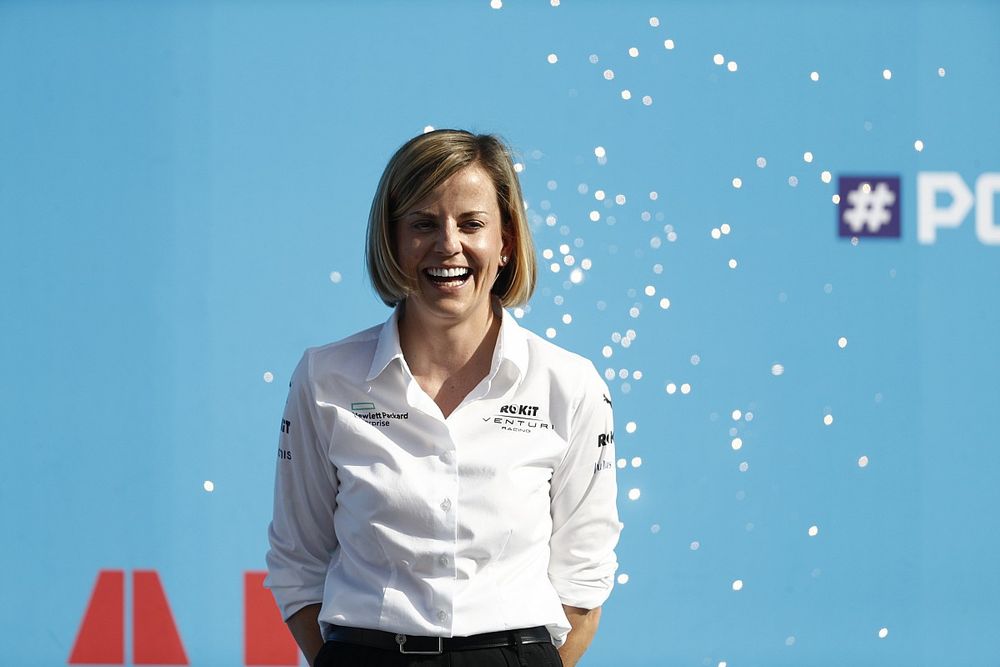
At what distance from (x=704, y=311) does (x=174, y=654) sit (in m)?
1.55

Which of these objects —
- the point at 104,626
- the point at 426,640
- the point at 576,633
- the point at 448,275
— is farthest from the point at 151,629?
the point at 448,275

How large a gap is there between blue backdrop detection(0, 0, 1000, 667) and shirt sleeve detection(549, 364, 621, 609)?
111 cm

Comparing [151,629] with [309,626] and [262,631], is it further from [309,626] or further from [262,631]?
[309,626]

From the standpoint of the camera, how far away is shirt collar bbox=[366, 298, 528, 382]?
145cm

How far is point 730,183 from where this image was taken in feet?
8.87

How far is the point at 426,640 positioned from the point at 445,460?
0.73ft

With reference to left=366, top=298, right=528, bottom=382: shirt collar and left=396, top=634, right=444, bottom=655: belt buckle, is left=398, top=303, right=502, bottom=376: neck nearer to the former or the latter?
left=366, top=298, right=528, bottom=382: shirt collar

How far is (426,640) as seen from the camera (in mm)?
1334

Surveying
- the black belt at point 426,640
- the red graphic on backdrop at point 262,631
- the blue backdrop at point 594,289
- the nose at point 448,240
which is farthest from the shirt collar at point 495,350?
the red graphic on backdrop at point 262,631

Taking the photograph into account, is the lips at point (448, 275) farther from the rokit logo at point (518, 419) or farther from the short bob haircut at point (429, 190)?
the rokit logo at point (518, 419)

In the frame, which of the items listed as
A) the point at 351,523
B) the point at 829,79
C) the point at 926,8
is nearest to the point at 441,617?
the point at 351,523

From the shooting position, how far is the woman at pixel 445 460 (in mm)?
1353

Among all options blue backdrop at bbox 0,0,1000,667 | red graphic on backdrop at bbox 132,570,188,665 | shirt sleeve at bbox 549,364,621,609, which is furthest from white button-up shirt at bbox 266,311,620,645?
red graphic on backdrop at bbox 132,570,188,665

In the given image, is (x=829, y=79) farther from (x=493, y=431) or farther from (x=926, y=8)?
(x=493, y=431)
